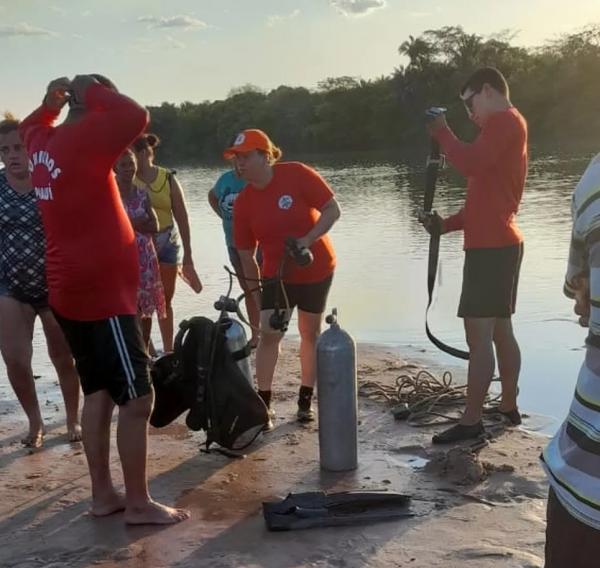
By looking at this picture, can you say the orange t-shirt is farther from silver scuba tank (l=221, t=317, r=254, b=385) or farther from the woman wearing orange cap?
silver scuba tank (l=221, t=317, r=254, b=385)

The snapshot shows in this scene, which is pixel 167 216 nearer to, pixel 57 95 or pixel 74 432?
pixel 74 432

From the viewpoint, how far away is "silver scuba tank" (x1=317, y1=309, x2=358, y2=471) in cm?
480

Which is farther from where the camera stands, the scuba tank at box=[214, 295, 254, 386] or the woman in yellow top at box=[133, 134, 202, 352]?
the woman in yellow top at box=[133, 134, 202, 352]

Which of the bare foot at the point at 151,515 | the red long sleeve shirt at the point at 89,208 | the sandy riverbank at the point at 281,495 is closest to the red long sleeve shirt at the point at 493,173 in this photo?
the sandy riverbank at the point at 281,495

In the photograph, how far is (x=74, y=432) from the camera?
222 inches

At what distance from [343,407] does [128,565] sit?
1556 millimetres

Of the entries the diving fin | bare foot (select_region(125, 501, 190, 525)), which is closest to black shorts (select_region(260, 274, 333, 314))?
the diving fin

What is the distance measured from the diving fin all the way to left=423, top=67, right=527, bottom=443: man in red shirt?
1.14 meters

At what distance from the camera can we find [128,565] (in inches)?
147

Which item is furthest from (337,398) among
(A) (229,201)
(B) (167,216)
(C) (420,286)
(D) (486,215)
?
(C) (420,286)

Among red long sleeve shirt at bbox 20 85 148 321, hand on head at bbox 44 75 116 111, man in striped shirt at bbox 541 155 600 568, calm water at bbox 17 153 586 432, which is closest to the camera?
man in striped shirt at bbox 541 155 600 568

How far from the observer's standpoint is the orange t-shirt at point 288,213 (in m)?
5.51

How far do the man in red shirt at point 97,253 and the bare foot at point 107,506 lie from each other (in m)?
0.20

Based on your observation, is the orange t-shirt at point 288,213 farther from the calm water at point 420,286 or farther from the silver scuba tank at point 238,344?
the calm water at point 420,286
